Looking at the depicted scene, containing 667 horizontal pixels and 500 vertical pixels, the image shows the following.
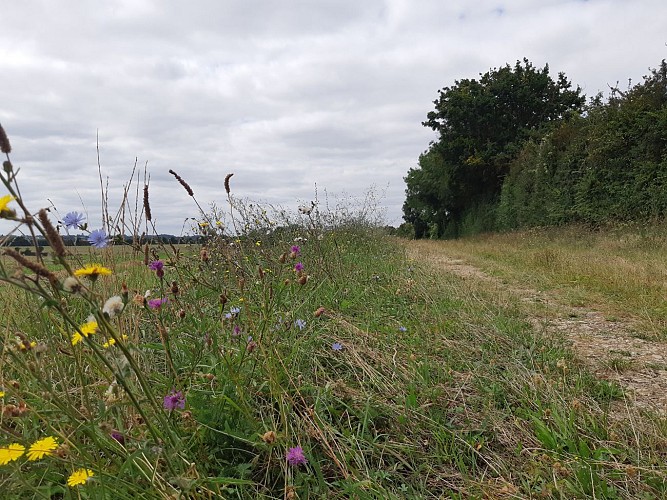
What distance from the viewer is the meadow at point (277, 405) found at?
1042 mm

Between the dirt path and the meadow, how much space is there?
0.12 metres

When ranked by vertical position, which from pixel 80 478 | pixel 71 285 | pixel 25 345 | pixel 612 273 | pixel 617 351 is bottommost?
pixel 617 351

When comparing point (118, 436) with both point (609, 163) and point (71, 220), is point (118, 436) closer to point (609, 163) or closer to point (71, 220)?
point (71, 220)

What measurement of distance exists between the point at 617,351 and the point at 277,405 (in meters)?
2.07

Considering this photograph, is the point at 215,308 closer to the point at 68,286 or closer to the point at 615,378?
the point at 68,286

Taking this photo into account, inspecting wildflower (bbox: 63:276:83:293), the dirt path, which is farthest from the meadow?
the dirt path

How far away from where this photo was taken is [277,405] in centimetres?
166

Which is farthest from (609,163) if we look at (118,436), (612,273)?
(118,436)

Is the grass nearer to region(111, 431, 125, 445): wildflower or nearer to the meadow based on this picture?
the meadow

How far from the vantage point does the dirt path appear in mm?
1968

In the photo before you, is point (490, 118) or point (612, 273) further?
point (490, 118)

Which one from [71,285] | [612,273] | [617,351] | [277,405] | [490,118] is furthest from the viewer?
[490,118]

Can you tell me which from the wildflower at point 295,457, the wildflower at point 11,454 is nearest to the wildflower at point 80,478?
the wildflower at point 11,454

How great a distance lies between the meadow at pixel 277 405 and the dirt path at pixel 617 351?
117mm
